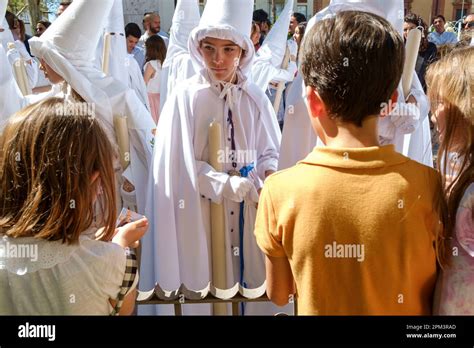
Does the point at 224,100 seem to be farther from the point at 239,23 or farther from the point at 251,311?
the point at 251,311

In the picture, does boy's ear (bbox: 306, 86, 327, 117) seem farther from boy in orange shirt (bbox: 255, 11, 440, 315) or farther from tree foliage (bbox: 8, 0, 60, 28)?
tree foliage (bbox: 8, 0, 60, 28)

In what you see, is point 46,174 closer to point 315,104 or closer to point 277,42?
point 315,104

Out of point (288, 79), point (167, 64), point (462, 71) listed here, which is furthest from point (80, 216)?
point (288, 79)

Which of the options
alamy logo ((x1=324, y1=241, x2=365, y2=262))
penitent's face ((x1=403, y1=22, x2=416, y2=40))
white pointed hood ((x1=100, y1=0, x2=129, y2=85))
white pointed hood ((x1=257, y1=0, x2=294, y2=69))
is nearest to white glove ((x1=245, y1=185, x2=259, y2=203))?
alamy logo ((x1=324, y1=241, x2=365, y2=262))

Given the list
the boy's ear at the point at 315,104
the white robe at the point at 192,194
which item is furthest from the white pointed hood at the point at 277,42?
the boy's ear at the point at 315,104

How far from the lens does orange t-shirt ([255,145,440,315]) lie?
944 mm

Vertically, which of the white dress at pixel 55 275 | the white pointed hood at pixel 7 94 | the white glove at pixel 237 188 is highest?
the white pointed hood at pixel 7 94

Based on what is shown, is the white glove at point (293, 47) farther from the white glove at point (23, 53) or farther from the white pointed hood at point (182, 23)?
the white glove at point (23, 53)

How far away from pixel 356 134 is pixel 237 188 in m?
0.90

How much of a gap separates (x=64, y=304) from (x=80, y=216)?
194 millimetres

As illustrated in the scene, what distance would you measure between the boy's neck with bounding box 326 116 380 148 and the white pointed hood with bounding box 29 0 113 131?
1.34 metres

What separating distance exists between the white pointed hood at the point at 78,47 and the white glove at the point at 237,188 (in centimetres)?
64

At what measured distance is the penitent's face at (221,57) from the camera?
200 centimetres

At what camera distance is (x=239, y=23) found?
205 cm
